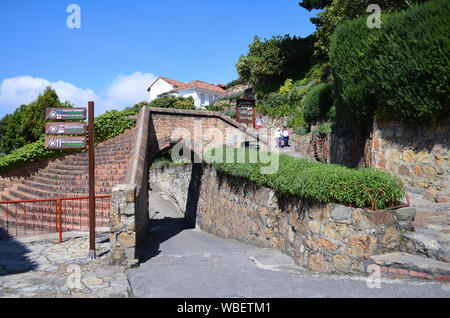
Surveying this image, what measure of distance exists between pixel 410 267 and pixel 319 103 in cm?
Answer: 1311

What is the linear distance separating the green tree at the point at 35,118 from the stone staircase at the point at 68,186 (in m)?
17.4

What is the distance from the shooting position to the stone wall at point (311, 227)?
4512mm

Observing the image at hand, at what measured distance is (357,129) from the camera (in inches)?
398

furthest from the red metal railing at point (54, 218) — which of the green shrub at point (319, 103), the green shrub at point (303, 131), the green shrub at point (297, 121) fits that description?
the green shrub at point (297, 121)

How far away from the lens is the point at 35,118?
28.1m

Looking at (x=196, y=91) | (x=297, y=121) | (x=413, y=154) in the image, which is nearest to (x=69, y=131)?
(x=413, y=154)

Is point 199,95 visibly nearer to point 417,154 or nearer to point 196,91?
point 196,91

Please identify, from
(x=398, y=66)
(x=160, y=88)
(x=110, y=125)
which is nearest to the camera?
(x=398, y=66)

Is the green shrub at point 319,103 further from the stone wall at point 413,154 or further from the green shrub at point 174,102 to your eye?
the green shrub at point 174,102

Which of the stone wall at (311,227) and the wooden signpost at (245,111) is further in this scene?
the wooden signpost at (245,111)

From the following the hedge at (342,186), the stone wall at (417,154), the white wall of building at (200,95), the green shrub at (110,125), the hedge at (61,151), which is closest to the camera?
the hedge at (342,186)

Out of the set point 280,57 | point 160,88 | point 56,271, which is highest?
point 160,88
